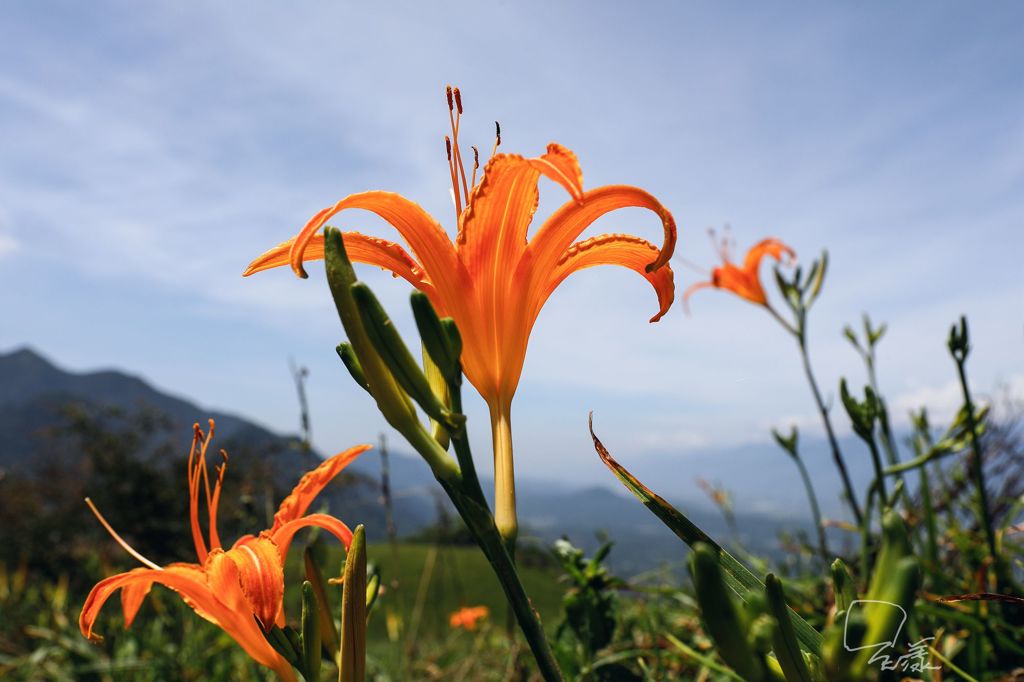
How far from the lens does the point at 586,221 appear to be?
817 millimetres

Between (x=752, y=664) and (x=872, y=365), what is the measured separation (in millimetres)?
2013

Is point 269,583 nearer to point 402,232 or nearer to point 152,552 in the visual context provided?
point 402,232

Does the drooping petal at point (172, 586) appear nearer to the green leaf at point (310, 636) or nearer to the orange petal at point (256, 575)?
the orange petal at point (256, 575)

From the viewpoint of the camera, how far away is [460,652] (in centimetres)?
328

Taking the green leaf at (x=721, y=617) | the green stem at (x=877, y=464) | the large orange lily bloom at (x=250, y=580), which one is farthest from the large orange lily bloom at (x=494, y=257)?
the green stem at (x=877, y=464)

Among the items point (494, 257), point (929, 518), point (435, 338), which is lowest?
point (929, 518)

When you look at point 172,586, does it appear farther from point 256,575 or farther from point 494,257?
point 494,257

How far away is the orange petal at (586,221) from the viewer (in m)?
0.75

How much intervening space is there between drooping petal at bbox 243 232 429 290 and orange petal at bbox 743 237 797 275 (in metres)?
2.76

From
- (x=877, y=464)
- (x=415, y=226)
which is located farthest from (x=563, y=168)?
(x=877, y=464)

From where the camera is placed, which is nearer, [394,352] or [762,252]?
[394,352]

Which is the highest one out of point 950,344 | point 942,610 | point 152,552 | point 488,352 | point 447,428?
point 950,344

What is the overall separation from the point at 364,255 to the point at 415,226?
10cm

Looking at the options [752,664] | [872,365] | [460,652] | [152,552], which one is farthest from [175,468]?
[752,664]
